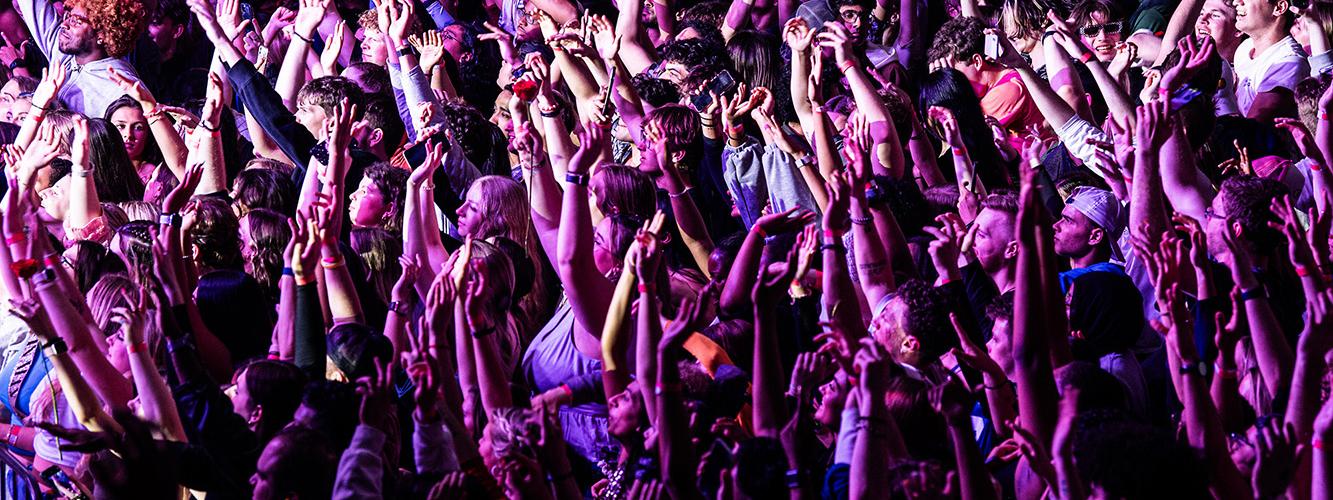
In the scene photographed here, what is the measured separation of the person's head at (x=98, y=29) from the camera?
719 centimetres

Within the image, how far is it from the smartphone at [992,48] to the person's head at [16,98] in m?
3.98

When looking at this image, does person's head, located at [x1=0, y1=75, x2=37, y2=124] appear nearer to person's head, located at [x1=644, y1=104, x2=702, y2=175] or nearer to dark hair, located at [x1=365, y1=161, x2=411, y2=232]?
dark hair, located at [x1=365, y1=161, x2=411, y2=232]

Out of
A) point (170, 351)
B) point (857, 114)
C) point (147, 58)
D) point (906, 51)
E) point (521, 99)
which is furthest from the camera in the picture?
point (147, 58)

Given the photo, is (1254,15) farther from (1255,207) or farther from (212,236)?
(212,236)

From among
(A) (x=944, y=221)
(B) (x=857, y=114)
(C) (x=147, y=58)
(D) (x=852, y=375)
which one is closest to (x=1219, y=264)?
(A) (x=944, y=221)

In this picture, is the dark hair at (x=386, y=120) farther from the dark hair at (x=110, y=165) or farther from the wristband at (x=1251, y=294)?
the wristband at (x=1251, y=294)

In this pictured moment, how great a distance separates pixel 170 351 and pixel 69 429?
62 cm

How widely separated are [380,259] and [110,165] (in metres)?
1.45

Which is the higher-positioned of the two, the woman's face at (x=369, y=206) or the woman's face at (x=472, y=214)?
the woman's face at (x=369, y=206)

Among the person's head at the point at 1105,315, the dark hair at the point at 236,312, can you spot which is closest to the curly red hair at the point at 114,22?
the dark hair at the point at 236,312

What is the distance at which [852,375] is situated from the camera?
3.66 m

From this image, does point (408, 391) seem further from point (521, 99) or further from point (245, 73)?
point (245, 73)

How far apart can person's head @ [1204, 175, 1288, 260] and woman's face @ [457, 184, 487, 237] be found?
89.5 inches

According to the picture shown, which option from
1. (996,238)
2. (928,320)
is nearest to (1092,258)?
(996,238)
